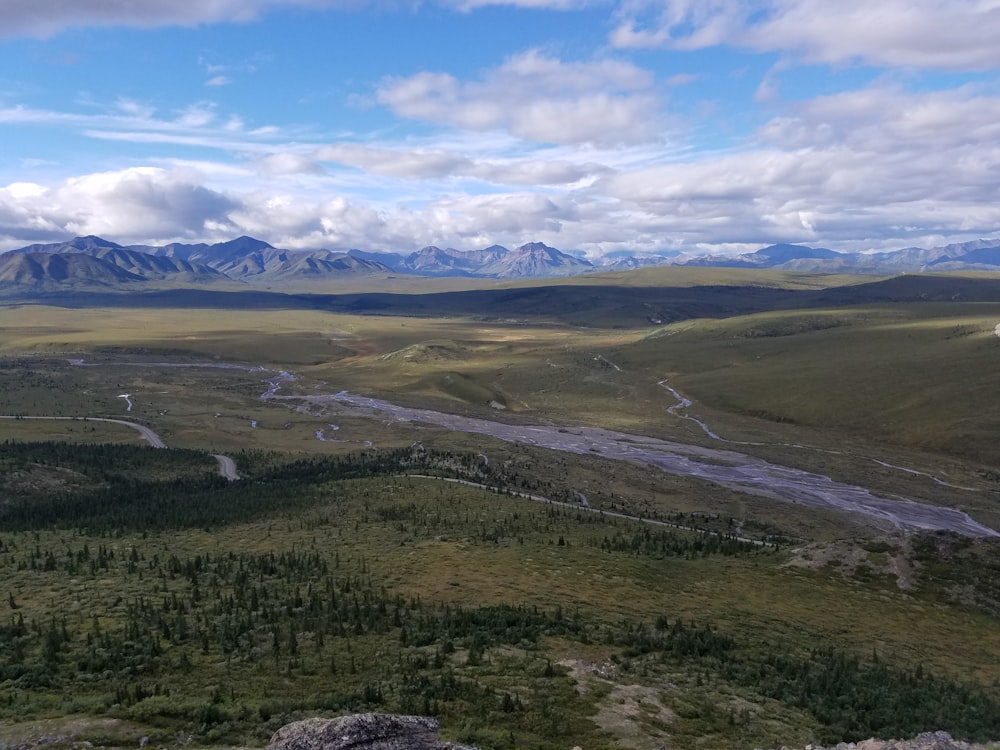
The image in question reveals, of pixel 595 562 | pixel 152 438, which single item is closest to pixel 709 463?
pixel 595 562

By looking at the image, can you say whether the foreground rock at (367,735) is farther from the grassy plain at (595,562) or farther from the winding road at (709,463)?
the winding road at (709,463)

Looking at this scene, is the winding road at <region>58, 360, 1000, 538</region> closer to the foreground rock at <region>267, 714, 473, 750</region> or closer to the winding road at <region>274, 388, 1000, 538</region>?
the winding road at <region>274, 388, 1000, 538</region>

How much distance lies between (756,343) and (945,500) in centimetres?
11125

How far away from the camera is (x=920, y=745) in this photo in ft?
50.5

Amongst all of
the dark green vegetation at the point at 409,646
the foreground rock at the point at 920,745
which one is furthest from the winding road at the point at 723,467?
the foreground rock at the point at 920,745

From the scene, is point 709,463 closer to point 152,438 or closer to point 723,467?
point 723,467

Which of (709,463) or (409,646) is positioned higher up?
(409,646)

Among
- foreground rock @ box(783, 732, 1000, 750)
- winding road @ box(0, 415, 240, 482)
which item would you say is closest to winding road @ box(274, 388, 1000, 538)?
winding road @ box(0, 415, 240, 482)

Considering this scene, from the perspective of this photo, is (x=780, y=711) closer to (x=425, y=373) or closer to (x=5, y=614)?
(x=5, y=614)

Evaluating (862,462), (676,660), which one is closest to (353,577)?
(676,660)

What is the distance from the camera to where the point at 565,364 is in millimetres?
165250

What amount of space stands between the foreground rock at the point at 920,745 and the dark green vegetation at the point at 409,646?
4.76 ft

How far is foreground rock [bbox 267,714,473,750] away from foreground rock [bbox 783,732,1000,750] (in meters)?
10.1

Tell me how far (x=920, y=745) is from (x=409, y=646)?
14.9 meters
